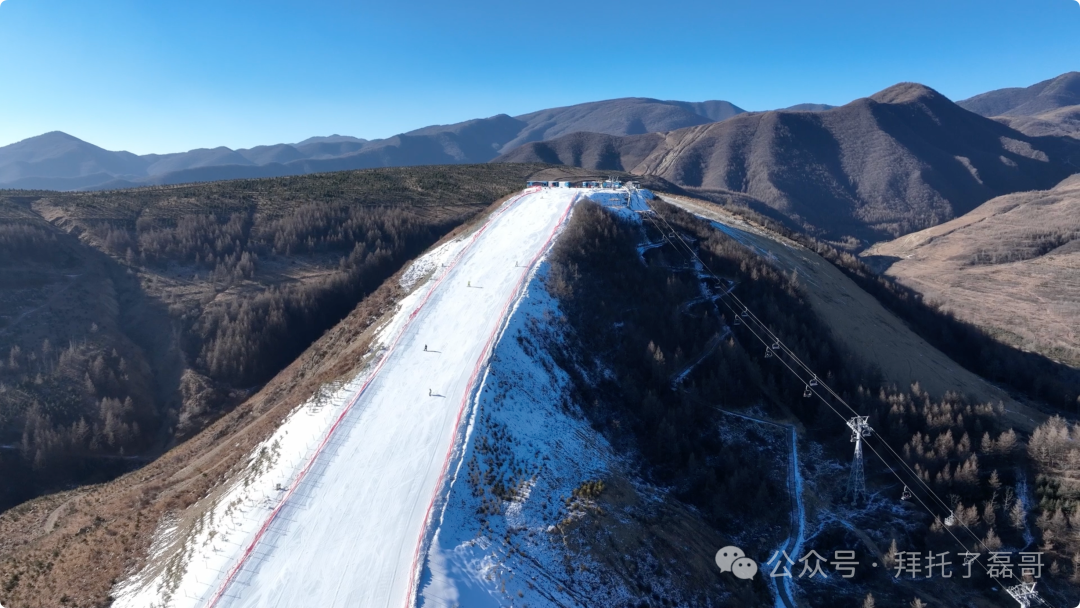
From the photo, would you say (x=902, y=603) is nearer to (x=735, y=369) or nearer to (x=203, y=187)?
(x=735, y=369)

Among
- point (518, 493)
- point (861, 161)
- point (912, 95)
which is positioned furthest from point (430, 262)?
point (912, 95)

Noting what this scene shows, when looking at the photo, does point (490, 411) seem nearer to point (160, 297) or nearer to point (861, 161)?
point (160, 297)

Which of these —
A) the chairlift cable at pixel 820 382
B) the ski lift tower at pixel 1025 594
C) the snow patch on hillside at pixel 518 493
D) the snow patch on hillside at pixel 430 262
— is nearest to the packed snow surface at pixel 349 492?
the snow patch on hillside at pixel 518 493

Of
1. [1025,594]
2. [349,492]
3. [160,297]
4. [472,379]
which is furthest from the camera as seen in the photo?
[160,297]

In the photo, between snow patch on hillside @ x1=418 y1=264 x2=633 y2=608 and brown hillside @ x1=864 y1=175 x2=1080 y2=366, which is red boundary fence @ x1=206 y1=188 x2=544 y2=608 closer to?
snow patch on hillside @ x1=418 y1=264 x2=633 y2=608

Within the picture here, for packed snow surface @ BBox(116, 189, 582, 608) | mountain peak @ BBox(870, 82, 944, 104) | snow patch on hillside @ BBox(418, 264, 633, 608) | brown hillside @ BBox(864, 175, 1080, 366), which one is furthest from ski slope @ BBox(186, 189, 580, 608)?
mountain peak @ BBox(870, 82, 944, 104)
